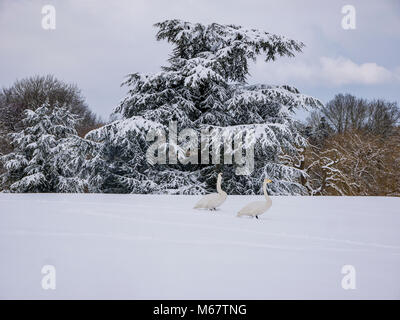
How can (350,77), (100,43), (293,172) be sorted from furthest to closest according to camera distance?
(350,77) → (100,43) → (293,172)

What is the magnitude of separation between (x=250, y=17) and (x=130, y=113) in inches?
185

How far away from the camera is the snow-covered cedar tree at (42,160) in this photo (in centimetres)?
1041

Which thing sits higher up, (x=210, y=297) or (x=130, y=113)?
(x=130, y=113)

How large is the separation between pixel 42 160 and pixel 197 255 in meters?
9.63

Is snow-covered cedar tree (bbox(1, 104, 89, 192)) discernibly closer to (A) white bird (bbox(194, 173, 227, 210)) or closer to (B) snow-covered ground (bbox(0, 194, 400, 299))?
(A) white bird (bbox(194, 173, 227, 210))

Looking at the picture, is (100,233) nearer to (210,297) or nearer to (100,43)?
(210,297)

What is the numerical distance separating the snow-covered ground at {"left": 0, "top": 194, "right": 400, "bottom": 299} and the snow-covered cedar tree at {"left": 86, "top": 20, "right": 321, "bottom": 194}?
551 cm

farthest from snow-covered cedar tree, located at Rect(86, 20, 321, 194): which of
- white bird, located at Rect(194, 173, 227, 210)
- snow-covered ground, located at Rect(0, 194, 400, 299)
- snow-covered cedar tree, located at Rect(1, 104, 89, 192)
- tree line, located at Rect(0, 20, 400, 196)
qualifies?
snow-covered ground, located at Rect(0, 194, 400, 299)

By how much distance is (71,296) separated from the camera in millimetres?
1780

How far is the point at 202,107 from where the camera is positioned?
1021 centimetres

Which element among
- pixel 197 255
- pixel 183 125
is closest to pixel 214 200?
pixel 197 255

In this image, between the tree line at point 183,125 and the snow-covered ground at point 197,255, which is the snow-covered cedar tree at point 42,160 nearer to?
the tree line at point 183,125

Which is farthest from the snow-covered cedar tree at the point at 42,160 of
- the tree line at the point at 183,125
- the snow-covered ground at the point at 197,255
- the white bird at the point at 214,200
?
the snow-covered ground at the point at 197,255
